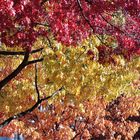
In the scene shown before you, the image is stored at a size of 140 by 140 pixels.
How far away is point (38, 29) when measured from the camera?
1137cm

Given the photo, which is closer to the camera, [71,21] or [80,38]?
[71,21]

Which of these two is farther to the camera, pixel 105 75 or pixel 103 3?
pixel 105 75

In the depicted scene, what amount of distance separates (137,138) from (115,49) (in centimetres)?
2312

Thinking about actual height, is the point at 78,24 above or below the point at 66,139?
above

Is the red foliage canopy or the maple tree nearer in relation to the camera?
the red foliage canopy

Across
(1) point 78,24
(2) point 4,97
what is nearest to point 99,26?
(1) point 78,24

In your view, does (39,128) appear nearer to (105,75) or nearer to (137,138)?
(105,75)

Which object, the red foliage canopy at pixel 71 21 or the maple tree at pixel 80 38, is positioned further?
the maple tree at pixel 80 38

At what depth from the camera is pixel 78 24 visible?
11.6 meters

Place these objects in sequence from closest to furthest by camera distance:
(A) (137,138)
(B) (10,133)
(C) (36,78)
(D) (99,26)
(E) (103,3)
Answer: (E) (103,3) < (D) (99,26) < (C) (36,78) < (B) (10,133) < (A) (137,138)

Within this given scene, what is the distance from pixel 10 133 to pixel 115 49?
31.4 feet

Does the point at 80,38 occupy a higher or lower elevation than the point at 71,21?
lower

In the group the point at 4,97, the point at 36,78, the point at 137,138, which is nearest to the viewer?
the point at 36,78

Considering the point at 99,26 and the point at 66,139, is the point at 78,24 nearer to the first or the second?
the point at 99,26
